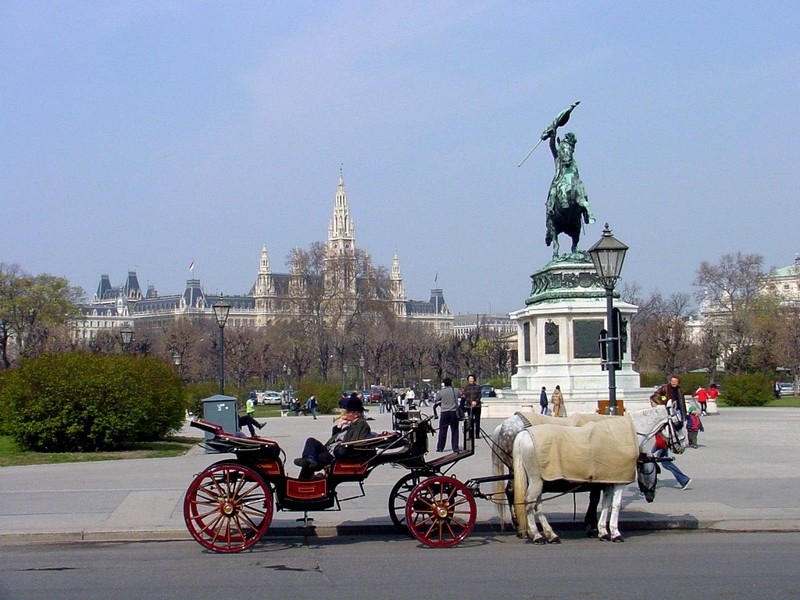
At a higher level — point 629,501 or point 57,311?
point 57,311

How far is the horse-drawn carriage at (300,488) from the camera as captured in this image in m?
11.5

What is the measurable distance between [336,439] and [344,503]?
132 inches

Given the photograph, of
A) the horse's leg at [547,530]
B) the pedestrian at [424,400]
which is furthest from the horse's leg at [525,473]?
the pedestrian at [424,400]

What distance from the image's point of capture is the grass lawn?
75.5 feet

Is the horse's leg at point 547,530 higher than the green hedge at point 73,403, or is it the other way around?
the green hedge at point 73,403

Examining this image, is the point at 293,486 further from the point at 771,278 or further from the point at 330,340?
the point at 771,278

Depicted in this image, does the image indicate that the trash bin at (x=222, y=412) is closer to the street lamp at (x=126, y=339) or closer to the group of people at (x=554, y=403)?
the group of people at (x=554, y=403)

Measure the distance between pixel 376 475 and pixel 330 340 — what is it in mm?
82790

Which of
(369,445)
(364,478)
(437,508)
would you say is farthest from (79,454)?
(437,508)

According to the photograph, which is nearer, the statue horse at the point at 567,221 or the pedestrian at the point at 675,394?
the pedestrian at the point at 675,394

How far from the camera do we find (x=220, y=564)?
10914mm

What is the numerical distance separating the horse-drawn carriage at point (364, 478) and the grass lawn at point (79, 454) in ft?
39.9

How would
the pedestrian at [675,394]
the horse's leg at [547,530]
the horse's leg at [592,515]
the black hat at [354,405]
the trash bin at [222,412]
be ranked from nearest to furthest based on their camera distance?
1. the horse's leg at [547,530]
2. the black hat at [354,405]
3. the horse's leg at [592,515]
4. the pedestrian at [675,394]
5. the trash bin at [222,412]

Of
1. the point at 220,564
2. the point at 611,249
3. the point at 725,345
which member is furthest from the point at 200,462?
the point at 725,345
